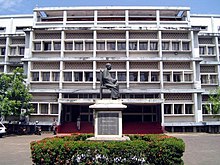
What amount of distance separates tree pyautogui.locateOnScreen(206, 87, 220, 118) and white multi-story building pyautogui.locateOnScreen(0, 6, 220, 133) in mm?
809

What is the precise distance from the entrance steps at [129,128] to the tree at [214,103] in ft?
20.9

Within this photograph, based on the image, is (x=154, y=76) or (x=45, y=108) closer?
(x=45, y=108)

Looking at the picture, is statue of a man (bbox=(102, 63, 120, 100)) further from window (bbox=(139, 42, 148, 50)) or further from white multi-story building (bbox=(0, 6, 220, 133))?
window (bbox=(139, 42, 148, 50))

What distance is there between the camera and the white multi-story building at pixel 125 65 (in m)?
27.8

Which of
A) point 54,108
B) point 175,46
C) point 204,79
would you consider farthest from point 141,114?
point 54,108

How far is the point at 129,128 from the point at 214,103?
382 inches

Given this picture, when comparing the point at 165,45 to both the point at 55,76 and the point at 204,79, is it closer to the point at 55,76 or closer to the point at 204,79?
the point at 204,79

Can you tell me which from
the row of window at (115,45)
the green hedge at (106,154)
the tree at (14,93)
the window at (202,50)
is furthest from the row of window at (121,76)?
the green hedge at (106,154)

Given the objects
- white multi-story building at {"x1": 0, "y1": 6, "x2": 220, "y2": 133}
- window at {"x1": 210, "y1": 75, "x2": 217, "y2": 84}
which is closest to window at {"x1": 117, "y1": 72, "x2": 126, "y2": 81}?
white multi-story building at {"x1": 0, "y1": 6, "x2": 220, "y2": 133}

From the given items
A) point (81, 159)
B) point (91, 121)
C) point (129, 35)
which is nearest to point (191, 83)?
point (129, 35)

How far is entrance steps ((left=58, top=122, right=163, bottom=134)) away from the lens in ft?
87.4

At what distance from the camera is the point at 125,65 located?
94.0 feet

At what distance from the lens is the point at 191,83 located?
Result: 1113 inches

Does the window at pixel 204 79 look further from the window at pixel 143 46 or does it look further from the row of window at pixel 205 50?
the window at pixel 143 46
